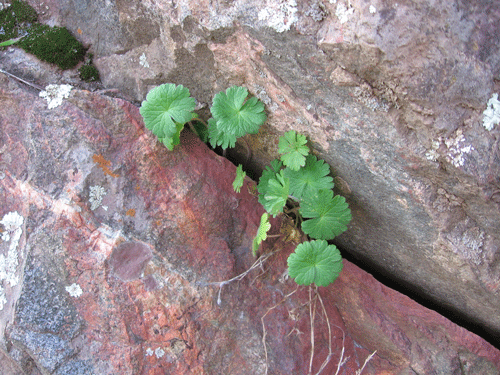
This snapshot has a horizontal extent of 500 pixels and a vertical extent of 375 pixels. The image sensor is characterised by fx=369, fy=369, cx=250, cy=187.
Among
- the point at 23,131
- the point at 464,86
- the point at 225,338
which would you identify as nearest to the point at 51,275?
the point at 23,131

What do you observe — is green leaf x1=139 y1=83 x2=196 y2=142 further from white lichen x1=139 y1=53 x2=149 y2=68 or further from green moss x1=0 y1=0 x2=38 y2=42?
green moss x1=0 y1=0 x2=38 y2=42

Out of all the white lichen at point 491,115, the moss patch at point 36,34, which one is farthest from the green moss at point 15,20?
the white lichen at point 491,115

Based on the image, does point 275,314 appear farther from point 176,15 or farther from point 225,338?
point 176,15

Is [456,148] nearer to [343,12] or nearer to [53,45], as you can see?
[343,12]

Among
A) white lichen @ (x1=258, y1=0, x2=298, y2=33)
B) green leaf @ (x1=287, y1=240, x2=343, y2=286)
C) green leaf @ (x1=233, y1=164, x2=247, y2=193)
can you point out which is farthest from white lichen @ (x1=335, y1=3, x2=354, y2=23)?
green leaf @ (x1=287, y1=240, x2=343, y2=286)

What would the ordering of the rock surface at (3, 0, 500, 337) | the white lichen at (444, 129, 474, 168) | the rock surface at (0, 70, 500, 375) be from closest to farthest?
the rock surface at (3, 0, 500, 337) < the white lichen at (444, 129, 474, 168) < the rock surface at (0, 70, 500, 375)

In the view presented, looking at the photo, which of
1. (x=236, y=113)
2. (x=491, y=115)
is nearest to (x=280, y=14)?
(x=236, y=113)

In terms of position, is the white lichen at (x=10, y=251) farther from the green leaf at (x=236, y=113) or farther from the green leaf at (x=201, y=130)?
the green leaf at (x=236, y=113)
